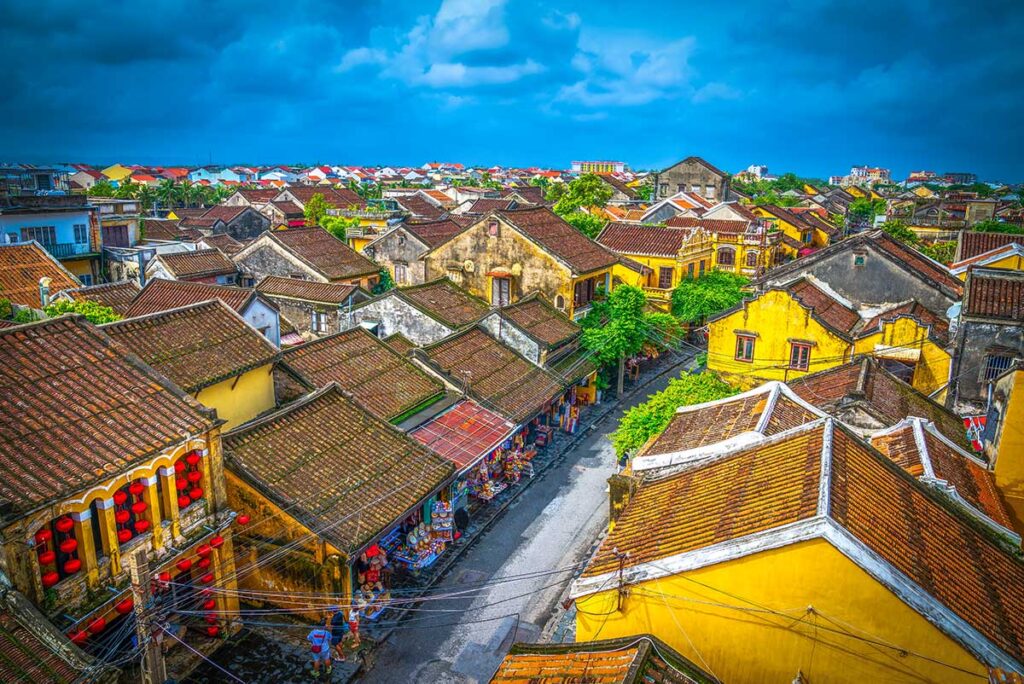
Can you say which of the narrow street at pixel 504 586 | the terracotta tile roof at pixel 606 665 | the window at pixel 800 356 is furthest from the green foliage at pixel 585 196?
the terracotta tile roof at pixel 606 665

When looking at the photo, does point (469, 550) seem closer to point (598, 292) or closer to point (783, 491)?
point (783, 491)

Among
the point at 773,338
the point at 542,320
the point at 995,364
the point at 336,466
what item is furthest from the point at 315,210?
the point at 995,364

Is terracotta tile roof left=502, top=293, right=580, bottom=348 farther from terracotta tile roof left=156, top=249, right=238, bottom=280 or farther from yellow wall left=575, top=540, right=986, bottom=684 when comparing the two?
terracotta tile roof left=156, top=249, right=238, bottom=280

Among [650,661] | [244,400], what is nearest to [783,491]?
[650,661]

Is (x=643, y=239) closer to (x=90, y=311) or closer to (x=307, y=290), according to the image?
(x=307, y=290)

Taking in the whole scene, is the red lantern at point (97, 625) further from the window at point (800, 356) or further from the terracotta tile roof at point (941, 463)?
the window at point (800, 356)

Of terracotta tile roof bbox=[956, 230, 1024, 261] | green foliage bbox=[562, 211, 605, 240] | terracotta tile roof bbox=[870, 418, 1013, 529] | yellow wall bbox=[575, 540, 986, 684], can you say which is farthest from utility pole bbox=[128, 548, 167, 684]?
terracotta tile roof bbox=[956, 230, 1024, 261]
